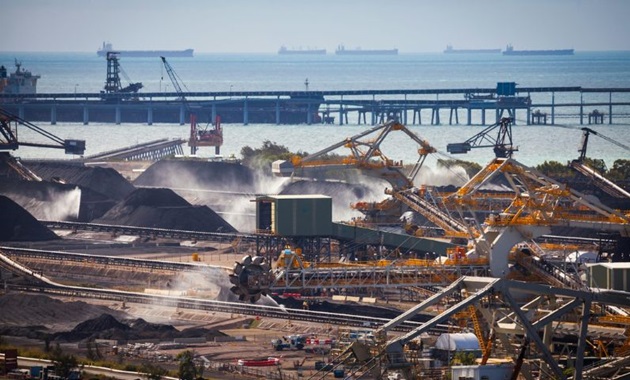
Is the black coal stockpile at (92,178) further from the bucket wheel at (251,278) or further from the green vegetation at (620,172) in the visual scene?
the bucket wheel at (251,278)

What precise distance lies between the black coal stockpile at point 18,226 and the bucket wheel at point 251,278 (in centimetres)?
3666

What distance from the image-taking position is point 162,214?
387 feet

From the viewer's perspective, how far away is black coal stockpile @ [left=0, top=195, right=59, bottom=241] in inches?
4358

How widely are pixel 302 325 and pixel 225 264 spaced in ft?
69.0

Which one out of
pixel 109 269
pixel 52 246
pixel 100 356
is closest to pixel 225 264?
pixel 109 269

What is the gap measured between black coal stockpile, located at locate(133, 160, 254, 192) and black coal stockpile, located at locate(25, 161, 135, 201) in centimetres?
716

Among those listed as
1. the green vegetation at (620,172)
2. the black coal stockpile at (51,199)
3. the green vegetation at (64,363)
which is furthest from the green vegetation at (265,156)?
the green vegetation at (64,363)

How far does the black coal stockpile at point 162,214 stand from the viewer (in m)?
116

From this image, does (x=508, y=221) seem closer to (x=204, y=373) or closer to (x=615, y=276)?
(x=615, y=276)

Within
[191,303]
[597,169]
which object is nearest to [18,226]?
[191,303]

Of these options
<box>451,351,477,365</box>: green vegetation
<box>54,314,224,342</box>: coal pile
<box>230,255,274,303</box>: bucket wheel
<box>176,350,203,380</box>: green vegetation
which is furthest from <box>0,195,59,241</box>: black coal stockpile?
<box>451,351,477,365</box>: green vegetation

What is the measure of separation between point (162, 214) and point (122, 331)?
47067 mm

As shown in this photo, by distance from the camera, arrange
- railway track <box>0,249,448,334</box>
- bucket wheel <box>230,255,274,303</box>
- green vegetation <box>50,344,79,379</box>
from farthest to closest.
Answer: bucket wheel <box>230,255,274,303</box>
railway track <box>0,249,448,334</box>
green vegetation <box>50,344,79,379</box>

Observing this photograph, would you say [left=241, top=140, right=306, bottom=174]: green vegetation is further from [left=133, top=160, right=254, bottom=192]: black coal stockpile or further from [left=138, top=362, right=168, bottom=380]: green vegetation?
[left=138, top=362, right=168, bottom=380]: green vegetation
